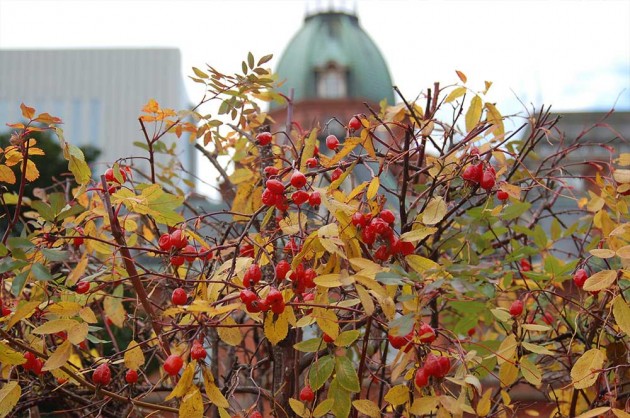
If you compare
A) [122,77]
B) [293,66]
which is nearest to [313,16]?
[293,66]

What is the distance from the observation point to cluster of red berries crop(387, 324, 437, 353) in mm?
1116

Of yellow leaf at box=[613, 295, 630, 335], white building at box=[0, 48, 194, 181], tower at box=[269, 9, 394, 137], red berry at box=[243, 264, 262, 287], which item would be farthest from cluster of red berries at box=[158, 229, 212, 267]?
white building at box=[0, 48, 194, 181]

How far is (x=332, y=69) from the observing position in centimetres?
2698

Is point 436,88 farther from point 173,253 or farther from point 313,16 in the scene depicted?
point 313,16

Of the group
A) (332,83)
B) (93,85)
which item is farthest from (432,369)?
(93,85)

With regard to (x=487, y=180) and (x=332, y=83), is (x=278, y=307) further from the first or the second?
(x=332, y=83)

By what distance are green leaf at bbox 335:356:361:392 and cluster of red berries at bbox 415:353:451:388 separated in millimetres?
99

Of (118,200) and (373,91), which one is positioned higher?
(118,200)

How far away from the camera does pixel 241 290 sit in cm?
109

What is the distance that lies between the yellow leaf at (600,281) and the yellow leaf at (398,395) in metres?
0.34

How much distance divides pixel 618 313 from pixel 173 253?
74 centimetres

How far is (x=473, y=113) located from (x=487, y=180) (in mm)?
329

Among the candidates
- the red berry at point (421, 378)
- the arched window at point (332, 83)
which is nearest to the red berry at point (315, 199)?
the red berry at point (421, 378)

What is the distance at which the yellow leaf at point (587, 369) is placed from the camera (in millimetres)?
1175
